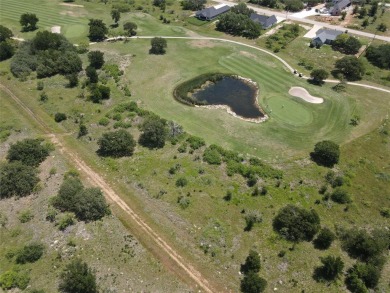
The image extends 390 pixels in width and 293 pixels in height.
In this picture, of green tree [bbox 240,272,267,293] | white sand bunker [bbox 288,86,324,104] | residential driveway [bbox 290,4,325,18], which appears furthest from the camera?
residential driveway [bbox 290,4,325,18]

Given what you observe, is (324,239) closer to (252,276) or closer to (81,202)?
(252,276)

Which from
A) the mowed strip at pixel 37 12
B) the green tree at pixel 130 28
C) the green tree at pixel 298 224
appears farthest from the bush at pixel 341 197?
the mowed strip at pixel 37 12

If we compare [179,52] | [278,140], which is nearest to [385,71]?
[278,140]

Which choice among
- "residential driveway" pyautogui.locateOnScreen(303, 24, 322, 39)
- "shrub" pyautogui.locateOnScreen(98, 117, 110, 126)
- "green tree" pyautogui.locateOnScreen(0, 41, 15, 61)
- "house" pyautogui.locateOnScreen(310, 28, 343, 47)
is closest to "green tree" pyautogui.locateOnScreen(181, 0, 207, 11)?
"residential driveway" pyautogui.locateOnScreen(303, 24, 322, 39)

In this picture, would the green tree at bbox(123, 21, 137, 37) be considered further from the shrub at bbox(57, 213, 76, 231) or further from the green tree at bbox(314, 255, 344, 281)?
the green tree at bbox(314, 255, 344, 281)

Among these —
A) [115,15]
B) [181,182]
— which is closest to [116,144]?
[181,182]
